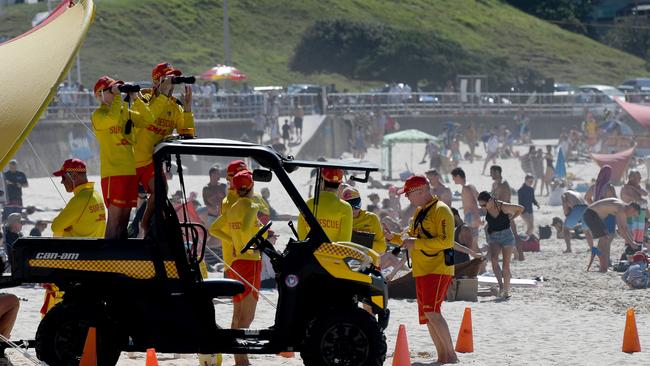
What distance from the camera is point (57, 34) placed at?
10.4 metres

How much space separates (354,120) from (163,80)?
35181 millimetres

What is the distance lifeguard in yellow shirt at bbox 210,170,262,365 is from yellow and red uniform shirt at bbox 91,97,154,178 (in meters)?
1.16

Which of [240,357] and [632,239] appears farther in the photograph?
[632,239]

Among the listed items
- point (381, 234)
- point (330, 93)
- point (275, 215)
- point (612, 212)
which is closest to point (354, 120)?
point (330, 93)

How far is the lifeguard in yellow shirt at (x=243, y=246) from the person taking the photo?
9.62m

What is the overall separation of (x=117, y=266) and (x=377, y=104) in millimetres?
A: 38650

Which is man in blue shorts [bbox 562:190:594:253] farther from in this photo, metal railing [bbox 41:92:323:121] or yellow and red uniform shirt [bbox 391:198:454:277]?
metal railing [bbox 41:92:323:121]

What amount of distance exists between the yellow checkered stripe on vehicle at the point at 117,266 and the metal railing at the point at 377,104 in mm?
24864

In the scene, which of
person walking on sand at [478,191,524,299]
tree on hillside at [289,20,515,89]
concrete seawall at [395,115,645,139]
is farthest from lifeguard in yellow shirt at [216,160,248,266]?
tree on hillside at [289,20,515,89]

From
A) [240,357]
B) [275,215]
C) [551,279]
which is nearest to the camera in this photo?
[240,357]

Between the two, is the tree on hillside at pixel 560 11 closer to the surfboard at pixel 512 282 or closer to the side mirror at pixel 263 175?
the surfboard at pixel 512 282

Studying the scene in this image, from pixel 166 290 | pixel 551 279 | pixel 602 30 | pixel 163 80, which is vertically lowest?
pixel 551 279

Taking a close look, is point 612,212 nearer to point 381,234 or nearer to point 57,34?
point 381,234

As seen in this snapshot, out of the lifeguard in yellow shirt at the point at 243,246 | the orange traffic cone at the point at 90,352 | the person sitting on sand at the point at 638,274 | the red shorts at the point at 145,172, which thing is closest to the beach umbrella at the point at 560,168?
the person sitting on sand at the point at 638,274
